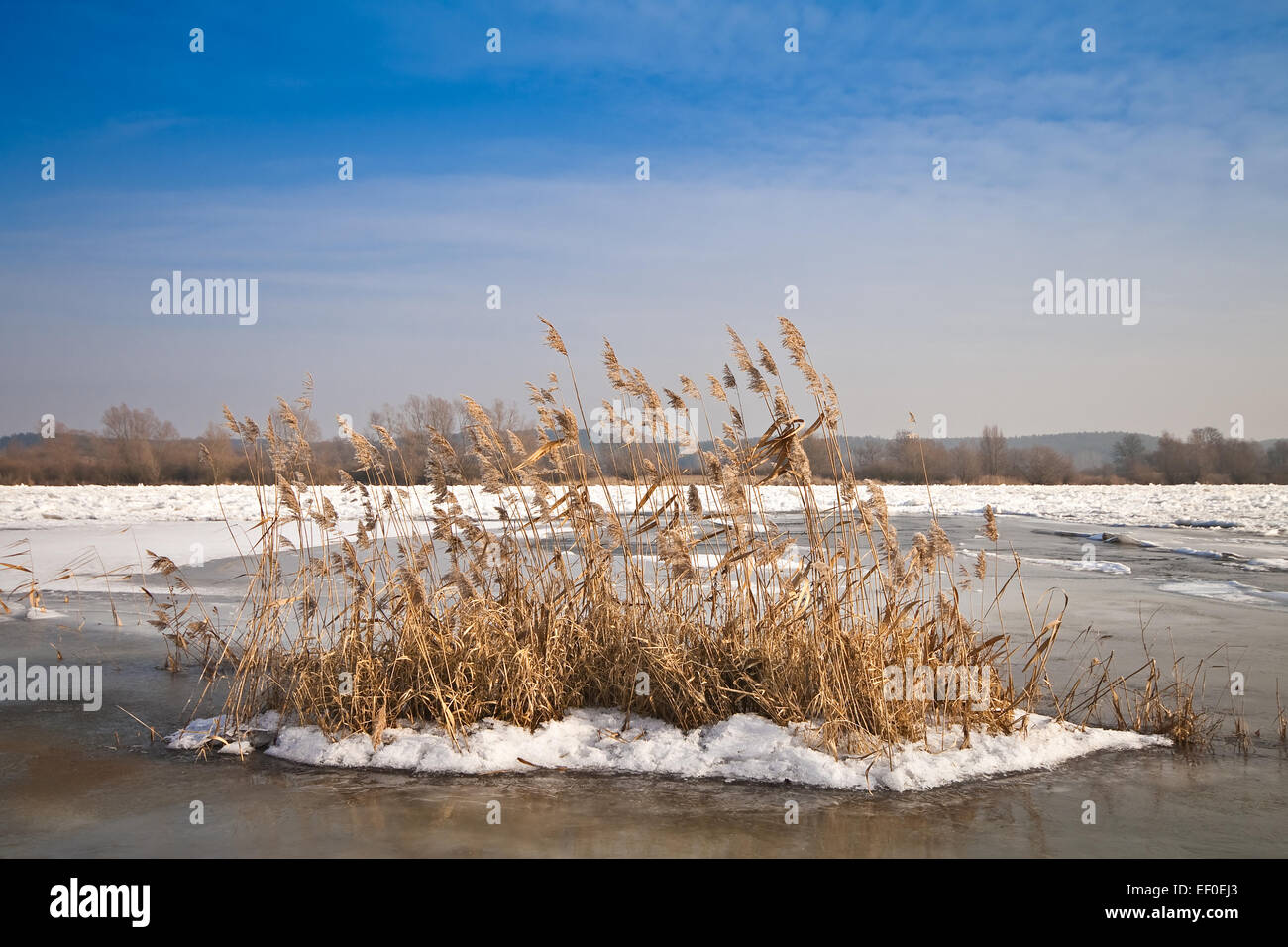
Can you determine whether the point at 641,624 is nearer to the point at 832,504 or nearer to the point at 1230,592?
the point at 1230,592

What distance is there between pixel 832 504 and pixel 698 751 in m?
10.6

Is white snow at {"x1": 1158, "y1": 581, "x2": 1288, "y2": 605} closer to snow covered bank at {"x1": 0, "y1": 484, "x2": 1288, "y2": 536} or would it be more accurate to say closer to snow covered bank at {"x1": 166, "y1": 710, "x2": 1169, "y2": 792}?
A: snow covered bank at {"x1": 166, "y1": 710, "x2": 1169, "y2": 792}

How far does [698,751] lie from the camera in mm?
4328

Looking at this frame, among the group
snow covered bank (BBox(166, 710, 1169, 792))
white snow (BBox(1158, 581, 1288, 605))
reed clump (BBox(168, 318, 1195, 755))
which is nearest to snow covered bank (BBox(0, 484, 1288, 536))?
white snow (BBox(1158, 581, 1288, 605))

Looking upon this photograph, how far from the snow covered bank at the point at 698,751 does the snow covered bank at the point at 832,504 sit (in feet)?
30.1

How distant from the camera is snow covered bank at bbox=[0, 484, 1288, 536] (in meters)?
17.1

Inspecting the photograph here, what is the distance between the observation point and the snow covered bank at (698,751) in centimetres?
409

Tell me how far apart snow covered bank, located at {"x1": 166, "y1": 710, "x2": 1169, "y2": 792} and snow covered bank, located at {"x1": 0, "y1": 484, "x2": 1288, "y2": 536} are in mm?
9187

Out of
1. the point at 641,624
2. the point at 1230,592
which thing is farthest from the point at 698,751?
the point at 1230,592

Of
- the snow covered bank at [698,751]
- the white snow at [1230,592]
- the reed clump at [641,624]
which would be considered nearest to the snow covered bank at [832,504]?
the white snow at [1230,592]

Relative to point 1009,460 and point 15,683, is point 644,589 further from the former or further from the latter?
point 1009,460
